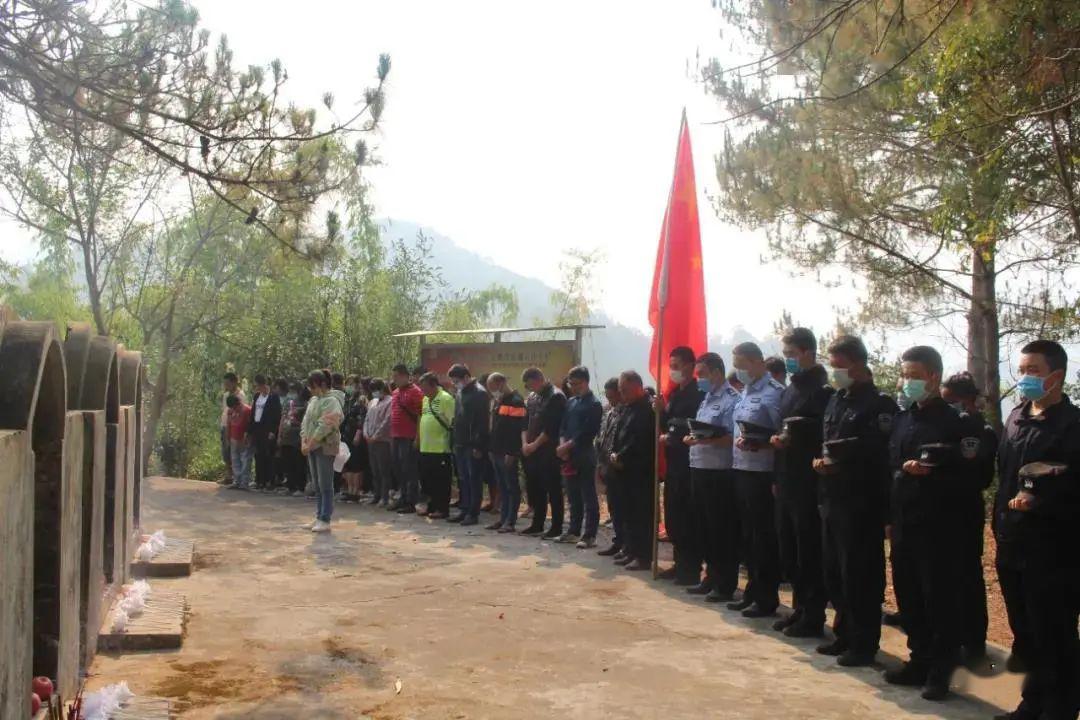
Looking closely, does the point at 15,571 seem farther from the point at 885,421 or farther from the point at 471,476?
the point at 471,476

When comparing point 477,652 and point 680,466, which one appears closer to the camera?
point 477,652

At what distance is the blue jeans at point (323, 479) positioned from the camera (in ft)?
37.1

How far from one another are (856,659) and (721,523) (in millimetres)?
1997

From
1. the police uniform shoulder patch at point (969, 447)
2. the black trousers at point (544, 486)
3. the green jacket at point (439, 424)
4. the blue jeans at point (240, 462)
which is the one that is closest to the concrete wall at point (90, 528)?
the police uniform shoulder patch at point (969, 447)

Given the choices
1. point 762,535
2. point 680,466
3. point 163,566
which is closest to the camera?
point 762,535

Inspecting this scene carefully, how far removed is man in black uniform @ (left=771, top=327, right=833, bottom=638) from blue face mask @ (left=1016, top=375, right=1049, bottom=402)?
1.85m

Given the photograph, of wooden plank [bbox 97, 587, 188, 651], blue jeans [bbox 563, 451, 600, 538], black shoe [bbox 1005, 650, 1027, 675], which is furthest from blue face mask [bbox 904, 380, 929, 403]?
blue jeans [bbox 563, 451, 600, 538]

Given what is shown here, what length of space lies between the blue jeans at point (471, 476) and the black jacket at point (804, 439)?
6.15 m

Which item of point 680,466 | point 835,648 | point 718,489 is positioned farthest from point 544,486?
point 835,648

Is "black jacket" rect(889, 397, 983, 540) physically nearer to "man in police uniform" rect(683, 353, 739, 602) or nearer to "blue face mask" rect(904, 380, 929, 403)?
"blue face mask" rect(904, 380, 929, 403)

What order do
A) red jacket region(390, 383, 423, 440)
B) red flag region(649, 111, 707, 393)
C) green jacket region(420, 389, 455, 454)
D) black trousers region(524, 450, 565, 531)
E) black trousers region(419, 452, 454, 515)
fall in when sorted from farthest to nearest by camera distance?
red jacket region(390, 383, 423, 440) < black trousers region(419, 452, 454, 515) < green jacket region(420, 389, 455, 454) < black trousers region(524, 450, 565, 531) < red flag region(649, 111, 707, 393)

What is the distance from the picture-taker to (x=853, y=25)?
8.95 meters

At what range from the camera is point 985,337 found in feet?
45.3

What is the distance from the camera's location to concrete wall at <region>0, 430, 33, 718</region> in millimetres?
3404
